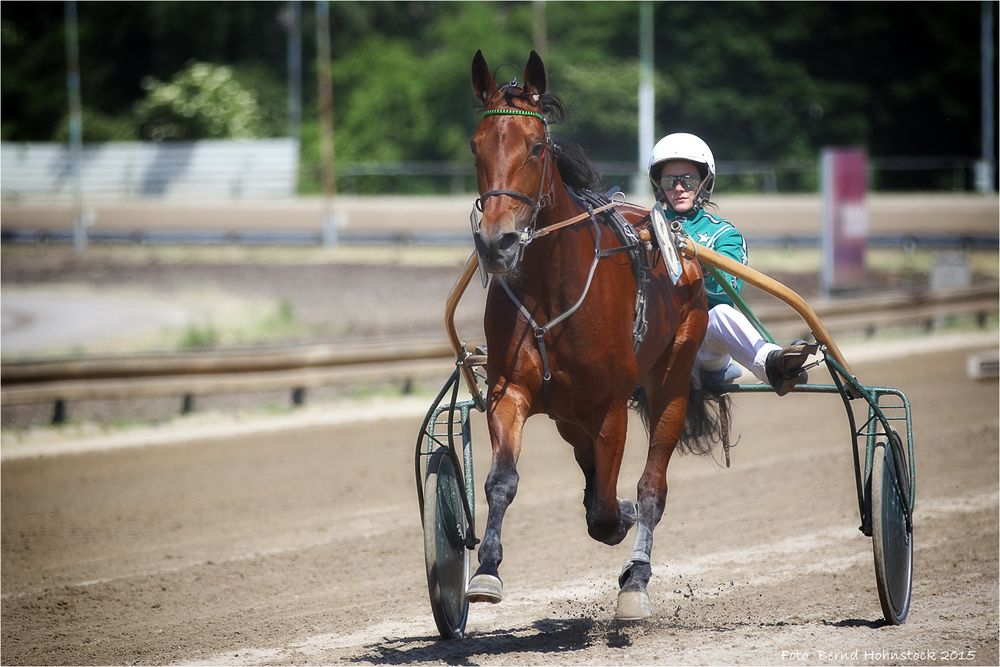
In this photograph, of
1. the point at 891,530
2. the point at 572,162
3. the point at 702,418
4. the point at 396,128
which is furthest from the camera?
the point at 396,128

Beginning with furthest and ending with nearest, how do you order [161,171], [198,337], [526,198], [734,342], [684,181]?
1. [161,171]
2. [198,337]
3. [734,342]
4. [684,181]
5. [526,198]

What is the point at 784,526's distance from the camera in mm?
8258

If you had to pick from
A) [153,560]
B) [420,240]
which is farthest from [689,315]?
[420,240]

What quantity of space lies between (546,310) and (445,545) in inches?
42.8

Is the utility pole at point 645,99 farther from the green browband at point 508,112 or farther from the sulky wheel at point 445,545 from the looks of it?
the green browband at point 508,112

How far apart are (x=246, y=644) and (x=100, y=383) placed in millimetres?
6868

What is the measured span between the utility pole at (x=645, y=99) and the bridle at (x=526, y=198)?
106 feet

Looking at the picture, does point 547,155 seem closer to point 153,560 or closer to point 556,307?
point 556,307

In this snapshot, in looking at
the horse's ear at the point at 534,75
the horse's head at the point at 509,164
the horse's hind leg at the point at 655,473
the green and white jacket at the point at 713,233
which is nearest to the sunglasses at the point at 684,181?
the green and white jacket at the point at 713,233

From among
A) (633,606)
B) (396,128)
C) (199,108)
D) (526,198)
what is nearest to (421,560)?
(633,606)

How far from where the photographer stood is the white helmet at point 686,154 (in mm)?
6223

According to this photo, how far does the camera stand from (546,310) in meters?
5.39

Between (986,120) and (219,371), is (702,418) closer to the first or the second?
(219,371)

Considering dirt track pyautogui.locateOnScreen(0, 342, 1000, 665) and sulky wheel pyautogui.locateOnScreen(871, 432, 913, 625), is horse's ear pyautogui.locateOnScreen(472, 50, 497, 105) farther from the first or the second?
sulky wheel pyautogui.locateOnScreen(871, 432, 913, 625)
